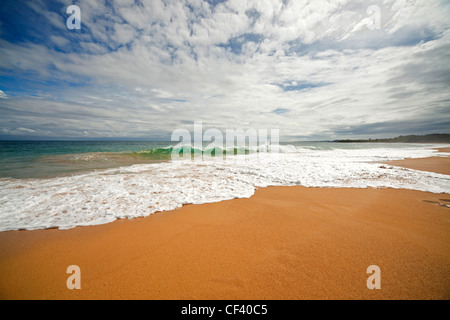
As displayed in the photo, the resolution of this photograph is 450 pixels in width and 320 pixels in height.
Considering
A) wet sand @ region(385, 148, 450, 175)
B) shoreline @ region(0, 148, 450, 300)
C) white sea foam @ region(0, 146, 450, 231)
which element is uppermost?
wet sand @ region(385, 148, 450, 175)

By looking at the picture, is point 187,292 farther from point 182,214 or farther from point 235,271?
point 182,214

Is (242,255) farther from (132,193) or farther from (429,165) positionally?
(429,165)

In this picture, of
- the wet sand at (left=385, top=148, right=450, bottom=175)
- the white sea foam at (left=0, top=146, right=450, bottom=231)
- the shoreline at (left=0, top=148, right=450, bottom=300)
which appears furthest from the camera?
the wet sand at (left=385, top=148, right=450, bottom=175)

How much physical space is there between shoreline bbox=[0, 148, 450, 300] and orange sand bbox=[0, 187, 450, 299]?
0.01 meters

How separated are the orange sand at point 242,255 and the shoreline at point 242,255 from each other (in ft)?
0.04

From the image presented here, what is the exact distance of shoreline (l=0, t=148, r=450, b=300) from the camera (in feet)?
5.48

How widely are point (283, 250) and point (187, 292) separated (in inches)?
50.6

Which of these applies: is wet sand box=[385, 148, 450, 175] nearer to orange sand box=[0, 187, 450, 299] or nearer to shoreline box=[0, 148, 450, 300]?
shoreline box=[0, 148, 450, 300]

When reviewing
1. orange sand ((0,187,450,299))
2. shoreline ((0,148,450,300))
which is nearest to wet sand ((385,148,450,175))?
shoreline ((0,148,450,300))

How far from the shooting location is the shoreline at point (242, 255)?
1.67 metres

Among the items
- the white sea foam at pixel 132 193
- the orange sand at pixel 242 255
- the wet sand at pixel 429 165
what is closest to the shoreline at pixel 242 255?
the orange sand at pixel 242 255

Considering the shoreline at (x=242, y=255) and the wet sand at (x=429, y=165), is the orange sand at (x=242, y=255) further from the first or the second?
the wet sand at (x=429, y=165)
